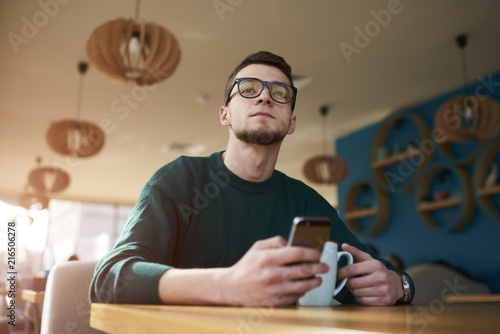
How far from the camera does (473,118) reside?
178 inches

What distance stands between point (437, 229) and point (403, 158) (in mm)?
1040

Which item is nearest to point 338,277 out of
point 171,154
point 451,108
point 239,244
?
point 239,244

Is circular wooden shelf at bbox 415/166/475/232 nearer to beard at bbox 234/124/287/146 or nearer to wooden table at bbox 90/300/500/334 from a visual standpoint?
beard at bbox 234/124/287/146

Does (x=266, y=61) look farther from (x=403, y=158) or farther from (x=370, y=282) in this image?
(x=403, y=158)

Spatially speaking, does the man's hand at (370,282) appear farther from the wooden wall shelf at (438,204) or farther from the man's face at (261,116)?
the wooden wall shelf at (438,204)

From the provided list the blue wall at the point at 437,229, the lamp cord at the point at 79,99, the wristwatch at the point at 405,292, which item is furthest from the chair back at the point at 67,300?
the blue wall at the point at 437,229

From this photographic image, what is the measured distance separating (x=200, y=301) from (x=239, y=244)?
0.46m

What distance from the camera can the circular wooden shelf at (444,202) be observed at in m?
5.48

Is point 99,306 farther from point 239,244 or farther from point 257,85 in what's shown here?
point 257,85

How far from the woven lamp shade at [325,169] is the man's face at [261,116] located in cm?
528

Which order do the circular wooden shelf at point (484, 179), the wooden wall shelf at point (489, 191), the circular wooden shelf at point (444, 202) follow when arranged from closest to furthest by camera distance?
1. the wooden wall shelf at point (489, 191)
2. the circular wooden shelf at point (484, 179)
3. the circular wooden shelf at point (444, 202)

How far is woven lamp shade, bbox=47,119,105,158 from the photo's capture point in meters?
4.65

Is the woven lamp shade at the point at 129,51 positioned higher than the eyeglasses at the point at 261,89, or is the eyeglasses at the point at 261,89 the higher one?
the woven lamp shade at the point at 129,51

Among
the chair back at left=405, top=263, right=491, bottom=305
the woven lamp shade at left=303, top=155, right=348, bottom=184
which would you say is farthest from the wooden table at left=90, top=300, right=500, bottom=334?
the woven lamp shade at left=303, top=155, right=348, bottom=184
